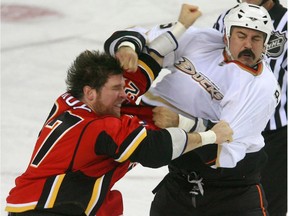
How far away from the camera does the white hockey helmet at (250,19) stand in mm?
3398

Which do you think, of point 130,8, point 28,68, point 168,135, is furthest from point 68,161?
point 130,8

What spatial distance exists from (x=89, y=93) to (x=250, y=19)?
2.41 feet

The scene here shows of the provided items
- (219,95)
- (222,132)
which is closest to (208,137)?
(222,132)

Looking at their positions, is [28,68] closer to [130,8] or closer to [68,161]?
[130,8]

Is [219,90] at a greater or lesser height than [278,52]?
greater

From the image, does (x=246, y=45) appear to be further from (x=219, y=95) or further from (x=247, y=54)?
(x=219, y=95)

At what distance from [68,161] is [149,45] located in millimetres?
625

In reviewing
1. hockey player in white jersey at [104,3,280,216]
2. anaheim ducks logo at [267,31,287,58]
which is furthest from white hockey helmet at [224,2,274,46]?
anaheim ducks logo at [267,31,287,58]

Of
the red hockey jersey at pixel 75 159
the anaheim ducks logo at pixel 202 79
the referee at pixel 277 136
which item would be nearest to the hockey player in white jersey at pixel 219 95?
the anaheim ducks logo at pixel 202 79

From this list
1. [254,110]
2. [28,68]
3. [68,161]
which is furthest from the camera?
[28,68]

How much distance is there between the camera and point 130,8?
252 inches

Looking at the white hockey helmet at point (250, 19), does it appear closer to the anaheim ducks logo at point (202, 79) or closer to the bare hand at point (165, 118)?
the anaheim ducks logo at point (202, 79)

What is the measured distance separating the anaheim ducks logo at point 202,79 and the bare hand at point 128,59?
0.92 ft

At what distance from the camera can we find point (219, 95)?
339cm
